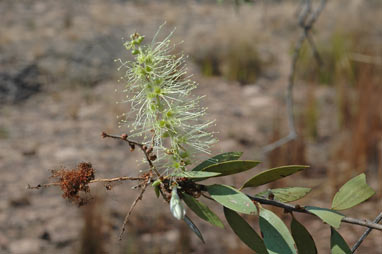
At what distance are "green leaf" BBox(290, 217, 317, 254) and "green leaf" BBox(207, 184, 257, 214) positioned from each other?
11cm

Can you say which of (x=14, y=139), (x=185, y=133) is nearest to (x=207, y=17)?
(x=14, y=139)

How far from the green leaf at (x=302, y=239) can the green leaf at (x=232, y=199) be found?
11 centimetres

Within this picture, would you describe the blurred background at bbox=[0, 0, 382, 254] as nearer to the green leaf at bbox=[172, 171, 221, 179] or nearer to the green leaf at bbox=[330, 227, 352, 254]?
the green leaf at bbox=[172, 171, 221, 179]

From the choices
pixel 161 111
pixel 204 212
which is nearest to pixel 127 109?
pixel 161 111

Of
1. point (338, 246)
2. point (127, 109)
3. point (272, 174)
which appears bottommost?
point (338, 246)

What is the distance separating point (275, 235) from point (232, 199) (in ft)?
0.25

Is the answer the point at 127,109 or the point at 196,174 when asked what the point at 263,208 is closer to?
the point at 196,174

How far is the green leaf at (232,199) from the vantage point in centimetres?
59

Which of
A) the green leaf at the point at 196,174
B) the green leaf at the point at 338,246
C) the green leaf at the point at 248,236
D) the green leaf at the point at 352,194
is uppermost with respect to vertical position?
the green leaf at the point at 196,174

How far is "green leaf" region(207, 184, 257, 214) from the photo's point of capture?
588mm

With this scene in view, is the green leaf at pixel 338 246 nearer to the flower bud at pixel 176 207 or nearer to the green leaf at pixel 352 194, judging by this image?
the green leaf at pixel 352 194

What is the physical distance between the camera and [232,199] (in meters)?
0.61

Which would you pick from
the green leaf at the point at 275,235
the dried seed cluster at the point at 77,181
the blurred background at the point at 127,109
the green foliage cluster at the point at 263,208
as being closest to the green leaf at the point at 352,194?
the green foliage cluster at the point at 263,208

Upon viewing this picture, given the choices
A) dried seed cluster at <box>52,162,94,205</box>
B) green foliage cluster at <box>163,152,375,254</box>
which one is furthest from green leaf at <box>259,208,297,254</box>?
dried seed cluster at <box>52,162,94,205</box>
